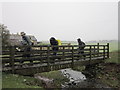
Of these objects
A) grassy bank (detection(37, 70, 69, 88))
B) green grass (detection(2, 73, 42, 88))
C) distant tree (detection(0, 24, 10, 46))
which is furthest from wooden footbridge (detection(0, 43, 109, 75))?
distant tree (detection(0, 24, 10, 46))

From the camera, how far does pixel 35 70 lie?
12.7 meters

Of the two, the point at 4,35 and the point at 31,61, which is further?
the point at 4,35

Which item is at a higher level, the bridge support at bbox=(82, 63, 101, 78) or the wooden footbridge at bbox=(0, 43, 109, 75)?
the wooden footbridge at bbox=(0, 43, 109, 75)

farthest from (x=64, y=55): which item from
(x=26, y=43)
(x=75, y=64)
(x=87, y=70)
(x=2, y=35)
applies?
(x=2, y=35)

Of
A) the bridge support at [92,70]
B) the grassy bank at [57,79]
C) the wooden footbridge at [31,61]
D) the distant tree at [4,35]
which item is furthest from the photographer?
the distant tree at [4,35]

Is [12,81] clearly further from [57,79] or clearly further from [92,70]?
[92,70]

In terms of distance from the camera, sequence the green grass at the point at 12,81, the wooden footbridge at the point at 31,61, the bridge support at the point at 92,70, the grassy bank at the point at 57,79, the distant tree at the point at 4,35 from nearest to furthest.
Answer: the green grass at the point at 12,81 → the wooden footbridge at the point at 31,61 → the grassy bank at the point at 57,79 → the bridge support at the point at 92,70 → the distant tree at the point at 4,35

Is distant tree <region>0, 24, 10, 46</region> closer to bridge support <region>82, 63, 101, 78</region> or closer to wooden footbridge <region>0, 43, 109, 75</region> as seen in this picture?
bridge support <region>82, 63, 101, 78</region>

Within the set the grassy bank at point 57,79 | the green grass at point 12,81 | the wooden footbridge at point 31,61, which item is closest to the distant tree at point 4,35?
the grassy bank at point 57,79

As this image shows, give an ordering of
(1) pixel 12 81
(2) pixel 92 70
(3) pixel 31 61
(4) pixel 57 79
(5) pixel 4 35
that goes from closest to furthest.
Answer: (1) pixel 12 81 → (3) pixel 31 61 → (4) pixel 57 79 → (2) pixel 92 70 → (5) pixel 4 35

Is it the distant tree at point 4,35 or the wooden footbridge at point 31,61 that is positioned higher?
the distant tree at point 4,35

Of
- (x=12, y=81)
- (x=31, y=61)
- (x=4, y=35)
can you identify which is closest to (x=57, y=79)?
(x=31, y=61)

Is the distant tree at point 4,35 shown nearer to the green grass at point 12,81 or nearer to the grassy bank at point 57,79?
the grassy bank at point 57,79

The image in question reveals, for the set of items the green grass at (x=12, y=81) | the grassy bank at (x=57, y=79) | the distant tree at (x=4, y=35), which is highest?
the distant tree at (x=4, y=35)
